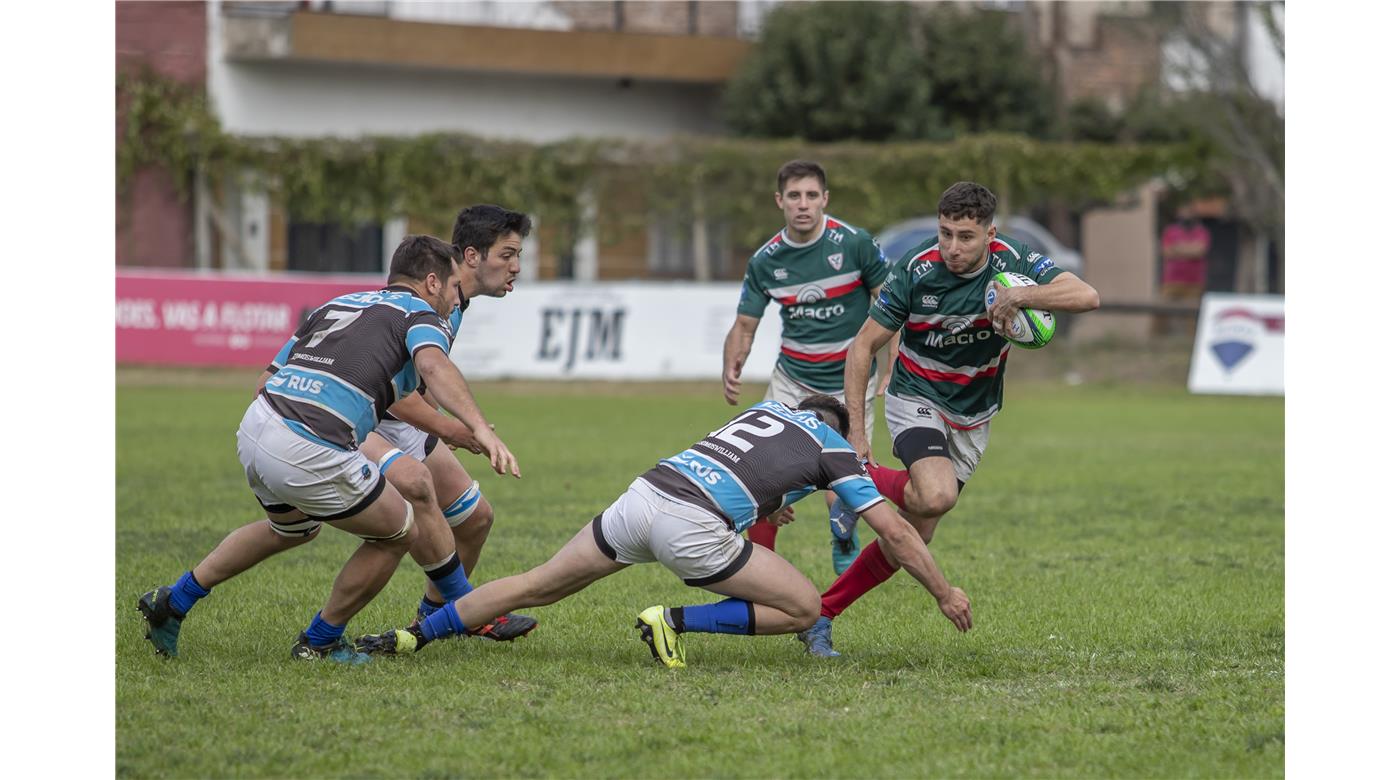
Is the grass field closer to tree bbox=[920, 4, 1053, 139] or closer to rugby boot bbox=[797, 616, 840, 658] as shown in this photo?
rugby boot bbox=[797, 616, 840, 658]

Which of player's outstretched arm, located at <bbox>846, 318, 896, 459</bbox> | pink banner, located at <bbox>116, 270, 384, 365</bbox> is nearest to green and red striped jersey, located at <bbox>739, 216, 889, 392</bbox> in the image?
player's outstretched arm, located at <bbox>846, 318, 896, 459</bbox>

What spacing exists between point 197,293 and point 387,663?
60.0 feet

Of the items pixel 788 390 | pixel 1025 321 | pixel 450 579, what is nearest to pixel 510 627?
pixel 450 579

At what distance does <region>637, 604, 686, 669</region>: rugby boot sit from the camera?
6203 millimetres

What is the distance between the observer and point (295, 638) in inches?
267

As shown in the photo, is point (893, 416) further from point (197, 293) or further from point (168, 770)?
point (197, 293)

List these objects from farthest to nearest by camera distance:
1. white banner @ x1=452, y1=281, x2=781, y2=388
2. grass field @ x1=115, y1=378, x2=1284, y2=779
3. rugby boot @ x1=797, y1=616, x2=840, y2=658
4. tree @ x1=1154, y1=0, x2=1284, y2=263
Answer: tree @ x1=1154, y1=0, x2=1284, y2=263, white banner @ x1=452, y1=281, x2=781, y2=388, rugby boot @ x1=797, y1=616, x2=840, y2=658, grass field @ x1=115, y1=378, x2=1284, y2=779

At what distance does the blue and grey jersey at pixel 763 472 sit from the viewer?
6.05m

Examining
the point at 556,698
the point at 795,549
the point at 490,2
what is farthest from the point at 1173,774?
the point at 490,2

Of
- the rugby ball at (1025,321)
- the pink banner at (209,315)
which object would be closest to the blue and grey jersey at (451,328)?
the rugby ball at (1025,321)

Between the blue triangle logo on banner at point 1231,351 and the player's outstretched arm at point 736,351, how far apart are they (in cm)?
1589

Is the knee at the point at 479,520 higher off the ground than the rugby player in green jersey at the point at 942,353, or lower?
lower

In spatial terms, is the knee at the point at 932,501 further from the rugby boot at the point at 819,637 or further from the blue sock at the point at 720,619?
the blue sock at the point at 720,619

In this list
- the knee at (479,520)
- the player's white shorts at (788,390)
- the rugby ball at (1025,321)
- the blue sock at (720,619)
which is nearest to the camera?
the blue sock at (720,619)
